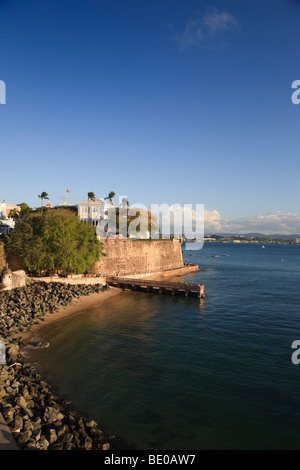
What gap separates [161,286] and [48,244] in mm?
16646

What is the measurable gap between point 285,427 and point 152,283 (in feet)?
95.2

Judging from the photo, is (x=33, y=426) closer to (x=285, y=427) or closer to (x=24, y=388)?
(x=24, y=388)

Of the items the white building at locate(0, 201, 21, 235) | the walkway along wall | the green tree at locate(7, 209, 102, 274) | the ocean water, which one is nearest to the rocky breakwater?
the ocean water

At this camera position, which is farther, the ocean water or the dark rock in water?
the ocean water

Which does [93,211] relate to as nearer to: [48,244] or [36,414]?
[48,244]

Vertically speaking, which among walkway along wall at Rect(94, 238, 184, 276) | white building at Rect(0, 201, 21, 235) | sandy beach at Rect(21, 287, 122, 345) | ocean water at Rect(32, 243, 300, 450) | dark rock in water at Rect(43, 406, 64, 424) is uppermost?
white building at Rect(0, 201, 21, 235)

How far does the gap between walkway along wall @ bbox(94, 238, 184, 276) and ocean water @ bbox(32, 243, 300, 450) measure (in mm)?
17141

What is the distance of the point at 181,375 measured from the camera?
16.2 meters

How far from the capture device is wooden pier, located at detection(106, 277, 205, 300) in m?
38.1

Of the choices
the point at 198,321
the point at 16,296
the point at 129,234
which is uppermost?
the point at 129,234

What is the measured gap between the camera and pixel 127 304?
1307 inches

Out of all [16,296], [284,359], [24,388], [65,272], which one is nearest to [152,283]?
[65,272]

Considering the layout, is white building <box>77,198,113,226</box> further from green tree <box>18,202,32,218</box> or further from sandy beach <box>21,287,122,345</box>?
sandy beach <box>21,287,122,345</box>

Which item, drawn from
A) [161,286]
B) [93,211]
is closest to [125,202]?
[93,211]
